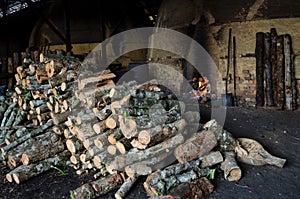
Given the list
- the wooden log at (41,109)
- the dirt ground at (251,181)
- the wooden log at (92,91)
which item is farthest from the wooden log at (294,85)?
the wooden log at (41,109)

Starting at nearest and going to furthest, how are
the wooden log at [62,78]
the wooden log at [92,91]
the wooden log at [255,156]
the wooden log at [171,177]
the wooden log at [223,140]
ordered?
the wooden log at [171,177] < the wooden log at [255,156] < the wooden log at [223,140] < the wooden log at [92,91] < the wooden log at [62,78]

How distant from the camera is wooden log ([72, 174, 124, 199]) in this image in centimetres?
299

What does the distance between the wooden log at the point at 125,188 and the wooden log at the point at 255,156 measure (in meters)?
Result: 1.39

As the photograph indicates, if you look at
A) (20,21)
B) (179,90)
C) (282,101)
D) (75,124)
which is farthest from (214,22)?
(20,21)

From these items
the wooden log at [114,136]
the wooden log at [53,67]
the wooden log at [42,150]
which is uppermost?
the wooden log at [53,67]

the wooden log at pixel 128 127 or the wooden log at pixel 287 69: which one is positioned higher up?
the wooden log at pixel 287 69

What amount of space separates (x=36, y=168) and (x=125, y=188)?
1.35 metres

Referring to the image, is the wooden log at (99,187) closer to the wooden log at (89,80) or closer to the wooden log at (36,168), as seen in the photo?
the wooden log at (36,168)

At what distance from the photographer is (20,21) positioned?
49.9 feet

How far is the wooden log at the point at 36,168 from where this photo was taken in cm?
353

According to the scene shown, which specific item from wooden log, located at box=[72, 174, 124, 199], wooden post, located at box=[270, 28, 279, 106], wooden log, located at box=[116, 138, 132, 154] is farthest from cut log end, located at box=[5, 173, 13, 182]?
wooden post, located at box=[270, 28, 279, 106]

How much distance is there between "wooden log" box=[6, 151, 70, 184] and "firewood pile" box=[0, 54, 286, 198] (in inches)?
0.5

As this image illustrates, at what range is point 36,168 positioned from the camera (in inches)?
145

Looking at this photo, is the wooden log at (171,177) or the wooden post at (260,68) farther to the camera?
the wooden post at (260,68)
